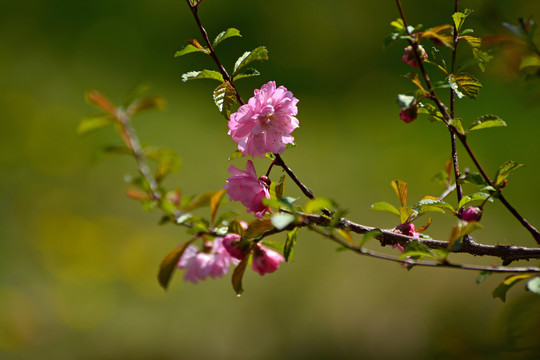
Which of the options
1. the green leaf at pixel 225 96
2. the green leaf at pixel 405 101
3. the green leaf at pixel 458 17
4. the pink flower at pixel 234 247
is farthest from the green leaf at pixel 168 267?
the green leaf at pixel 458 17

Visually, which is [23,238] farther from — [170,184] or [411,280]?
[411,280]

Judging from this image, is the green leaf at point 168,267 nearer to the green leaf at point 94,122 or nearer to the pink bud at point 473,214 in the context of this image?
the green leaf at point 94,122

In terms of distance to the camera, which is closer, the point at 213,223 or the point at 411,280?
the point at 213,223

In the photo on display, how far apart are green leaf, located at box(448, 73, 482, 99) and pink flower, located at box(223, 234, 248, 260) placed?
277 millimetres

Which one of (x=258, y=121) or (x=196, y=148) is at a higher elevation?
(x=196, y=148)

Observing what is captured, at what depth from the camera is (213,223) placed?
0.61 meters

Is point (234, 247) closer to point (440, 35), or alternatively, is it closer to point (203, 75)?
point (203, 75)

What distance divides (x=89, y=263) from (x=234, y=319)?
601 mm

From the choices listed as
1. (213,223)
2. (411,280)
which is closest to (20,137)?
(411,280)

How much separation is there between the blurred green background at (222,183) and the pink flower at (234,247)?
0.84 ft

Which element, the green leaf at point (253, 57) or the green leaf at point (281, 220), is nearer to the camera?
the green leaf at point (281, 220)

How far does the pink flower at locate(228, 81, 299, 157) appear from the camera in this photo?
61 centimetres

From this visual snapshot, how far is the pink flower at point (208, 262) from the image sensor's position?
27.4 inches

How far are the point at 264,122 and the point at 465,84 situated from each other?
0.22 meters
